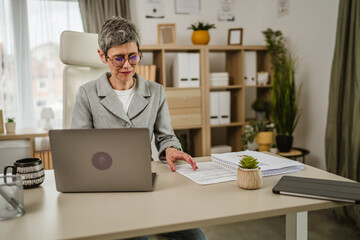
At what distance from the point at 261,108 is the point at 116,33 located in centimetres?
234

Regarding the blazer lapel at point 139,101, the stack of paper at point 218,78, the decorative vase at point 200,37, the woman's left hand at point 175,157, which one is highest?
the decorative vase at point 200,37

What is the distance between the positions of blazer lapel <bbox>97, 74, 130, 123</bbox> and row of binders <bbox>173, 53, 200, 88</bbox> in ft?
5.62

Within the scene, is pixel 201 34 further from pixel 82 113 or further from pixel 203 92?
pixel 82 113

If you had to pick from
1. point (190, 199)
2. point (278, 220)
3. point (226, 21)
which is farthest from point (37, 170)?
point (226, 21)

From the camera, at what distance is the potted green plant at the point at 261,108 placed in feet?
11.1

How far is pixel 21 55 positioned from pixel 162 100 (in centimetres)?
218

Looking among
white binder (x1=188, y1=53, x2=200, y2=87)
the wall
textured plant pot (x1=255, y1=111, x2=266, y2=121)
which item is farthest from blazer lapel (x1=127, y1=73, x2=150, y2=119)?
textured plant pot (x1=255, y1=111, x2=266, y2=121)

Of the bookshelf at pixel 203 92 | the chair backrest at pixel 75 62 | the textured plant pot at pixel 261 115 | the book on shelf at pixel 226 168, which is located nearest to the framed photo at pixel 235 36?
the bookshelf at pixel 203 92

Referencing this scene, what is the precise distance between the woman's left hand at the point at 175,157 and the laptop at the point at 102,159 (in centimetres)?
28

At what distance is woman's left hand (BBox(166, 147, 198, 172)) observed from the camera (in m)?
1.23

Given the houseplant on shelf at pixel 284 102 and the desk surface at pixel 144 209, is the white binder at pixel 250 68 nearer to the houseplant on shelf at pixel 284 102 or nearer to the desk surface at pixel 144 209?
the houseplant on shelf at pixel 284 102

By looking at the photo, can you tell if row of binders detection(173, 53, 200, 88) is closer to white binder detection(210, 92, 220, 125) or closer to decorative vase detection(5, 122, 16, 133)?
white binder detection(210, 92, 220, 125)

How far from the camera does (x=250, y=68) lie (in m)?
3.37

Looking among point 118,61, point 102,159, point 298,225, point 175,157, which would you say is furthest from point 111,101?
point 298,225
